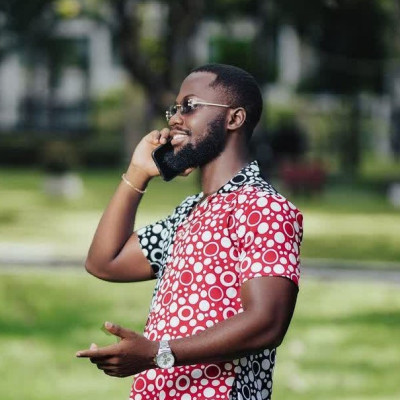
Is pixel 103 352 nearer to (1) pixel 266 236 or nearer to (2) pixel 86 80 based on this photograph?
(1) pixel 266 236

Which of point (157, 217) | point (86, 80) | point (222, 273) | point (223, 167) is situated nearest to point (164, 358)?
point (222, 273)

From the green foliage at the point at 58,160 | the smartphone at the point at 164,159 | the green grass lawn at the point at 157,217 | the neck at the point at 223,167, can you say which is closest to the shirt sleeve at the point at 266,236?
the neck at the point at 223,167

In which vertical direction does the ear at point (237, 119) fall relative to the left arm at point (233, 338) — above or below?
above

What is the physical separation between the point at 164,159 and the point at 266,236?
592mm

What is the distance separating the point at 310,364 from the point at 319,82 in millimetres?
34742

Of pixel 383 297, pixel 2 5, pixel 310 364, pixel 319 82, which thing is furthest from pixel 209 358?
pixel 319 82

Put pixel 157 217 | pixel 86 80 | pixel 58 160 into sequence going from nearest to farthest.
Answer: pixel 157 217 < pixel 58 160 < pixel 86 80

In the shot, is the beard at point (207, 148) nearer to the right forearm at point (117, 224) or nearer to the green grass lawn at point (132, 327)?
the right forearm at point (117, 224)

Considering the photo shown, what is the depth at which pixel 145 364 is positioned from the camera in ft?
10.7

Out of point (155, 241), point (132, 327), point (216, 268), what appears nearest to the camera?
point (216, 268)

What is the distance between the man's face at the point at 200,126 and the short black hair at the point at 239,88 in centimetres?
2

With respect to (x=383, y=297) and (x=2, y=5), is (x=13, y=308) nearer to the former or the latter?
(x=383, y=297)

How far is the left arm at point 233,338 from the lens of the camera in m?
3.22

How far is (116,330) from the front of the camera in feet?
10.4
